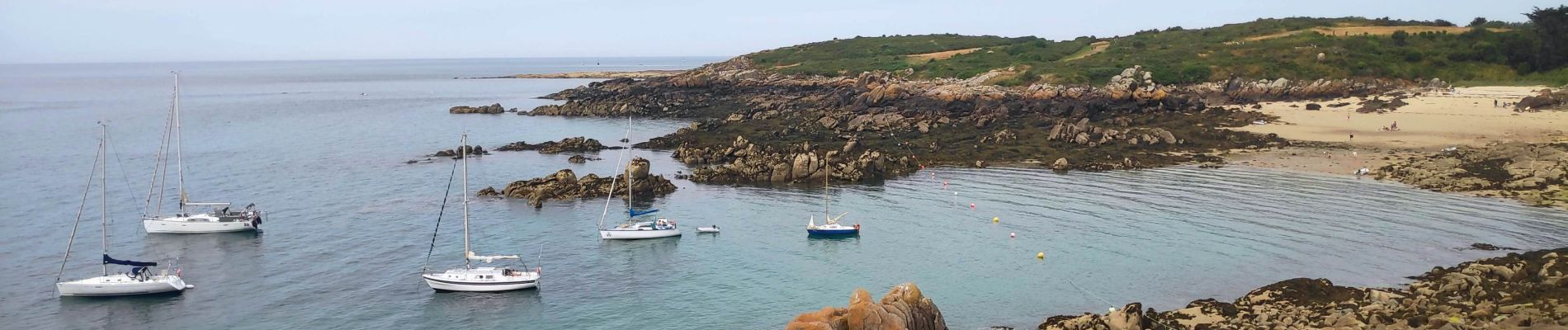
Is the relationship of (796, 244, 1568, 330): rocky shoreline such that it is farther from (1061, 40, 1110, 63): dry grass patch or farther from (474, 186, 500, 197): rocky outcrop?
(1061, 40, 1110, 63): dry grass patch

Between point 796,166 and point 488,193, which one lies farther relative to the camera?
point 796,166

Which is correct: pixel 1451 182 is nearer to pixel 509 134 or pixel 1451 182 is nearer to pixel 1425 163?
pixel 1425 163

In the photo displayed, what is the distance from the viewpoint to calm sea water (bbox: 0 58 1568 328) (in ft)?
119

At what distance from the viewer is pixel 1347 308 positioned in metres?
31.0

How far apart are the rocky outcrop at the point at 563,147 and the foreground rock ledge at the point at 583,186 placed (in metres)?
21.6

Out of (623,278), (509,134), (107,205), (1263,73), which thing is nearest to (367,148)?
(509,134)

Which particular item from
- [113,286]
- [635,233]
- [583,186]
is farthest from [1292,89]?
[113,286]

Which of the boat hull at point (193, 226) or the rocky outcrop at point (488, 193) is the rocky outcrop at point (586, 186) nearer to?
the rocky outcrop at point (488, 193)

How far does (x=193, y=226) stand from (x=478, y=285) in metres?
20.7

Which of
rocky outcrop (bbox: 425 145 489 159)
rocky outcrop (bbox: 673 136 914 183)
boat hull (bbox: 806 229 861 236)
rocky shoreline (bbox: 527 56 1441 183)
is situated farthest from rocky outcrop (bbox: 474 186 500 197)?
boat hull (bbox: 806 229 861 236)

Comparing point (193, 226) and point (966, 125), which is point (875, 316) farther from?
point (966, 125)

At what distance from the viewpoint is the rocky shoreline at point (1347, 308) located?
2556 centimetres

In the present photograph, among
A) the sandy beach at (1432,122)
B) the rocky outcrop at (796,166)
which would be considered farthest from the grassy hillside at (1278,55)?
the rocky outcrop at (796,166)

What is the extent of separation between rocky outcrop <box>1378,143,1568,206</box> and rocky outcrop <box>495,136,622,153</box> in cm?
5446
